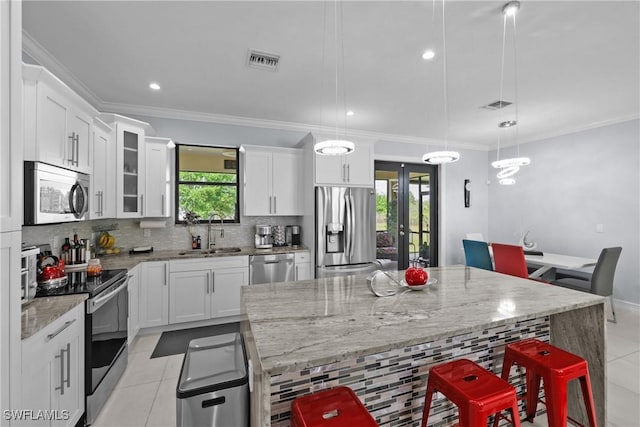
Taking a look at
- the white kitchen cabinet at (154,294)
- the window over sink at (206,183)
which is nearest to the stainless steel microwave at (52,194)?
the white kitchen cabinet at (154,294)

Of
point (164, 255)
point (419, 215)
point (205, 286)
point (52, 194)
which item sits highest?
point (52, 194)

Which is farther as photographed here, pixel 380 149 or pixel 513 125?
pixel 380 149

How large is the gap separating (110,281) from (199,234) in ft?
6.00

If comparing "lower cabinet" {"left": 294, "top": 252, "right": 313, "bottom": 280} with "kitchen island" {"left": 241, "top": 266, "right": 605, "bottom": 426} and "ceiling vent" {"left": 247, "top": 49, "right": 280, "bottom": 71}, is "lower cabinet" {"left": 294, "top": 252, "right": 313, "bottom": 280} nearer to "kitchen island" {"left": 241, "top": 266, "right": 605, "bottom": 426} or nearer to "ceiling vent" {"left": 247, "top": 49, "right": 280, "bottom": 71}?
"kitchen island" {"left": 241, "top": 266, "right": 605, "bottom": 426}

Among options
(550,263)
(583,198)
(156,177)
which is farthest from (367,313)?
(583,198)

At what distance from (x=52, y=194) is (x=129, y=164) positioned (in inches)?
57.4

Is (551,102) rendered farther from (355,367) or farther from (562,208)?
(355,367)

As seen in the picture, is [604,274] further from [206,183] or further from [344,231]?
[206,183]

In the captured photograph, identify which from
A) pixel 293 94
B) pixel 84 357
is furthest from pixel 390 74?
pixel 84 357

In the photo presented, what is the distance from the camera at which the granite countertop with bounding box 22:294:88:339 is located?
1398 millimetres

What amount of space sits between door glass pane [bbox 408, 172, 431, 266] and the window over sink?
10.3 ft

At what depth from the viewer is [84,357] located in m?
1.86

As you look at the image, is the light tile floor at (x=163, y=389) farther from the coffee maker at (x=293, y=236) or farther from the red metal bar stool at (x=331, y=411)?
the coffee maker at (x=293, y=236)

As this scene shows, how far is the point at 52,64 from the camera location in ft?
8.38
